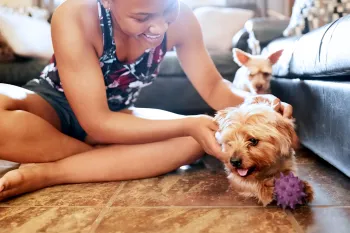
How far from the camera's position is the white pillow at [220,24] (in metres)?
2.97

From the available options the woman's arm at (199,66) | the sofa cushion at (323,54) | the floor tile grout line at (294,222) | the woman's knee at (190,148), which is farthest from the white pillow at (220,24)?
the floor tile grout line at (294,222)

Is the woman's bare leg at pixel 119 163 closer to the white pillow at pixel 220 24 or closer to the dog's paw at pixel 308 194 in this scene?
the dog's paw at pixel 308 194

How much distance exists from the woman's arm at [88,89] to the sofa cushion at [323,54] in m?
0.49

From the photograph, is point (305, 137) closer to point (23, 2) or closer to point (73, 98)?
point (73, 98)

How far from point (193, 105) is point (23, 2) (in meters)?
2.11

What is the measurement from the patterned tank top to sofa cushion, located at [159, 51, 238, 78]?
39.5 inches

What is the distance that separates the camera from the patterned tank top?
1.24 m

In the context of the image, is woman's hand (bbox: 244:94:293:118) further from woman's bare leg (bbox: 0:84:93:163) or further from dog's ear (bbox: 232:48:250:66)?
dog's ear (bbox: 232:48:250:66)

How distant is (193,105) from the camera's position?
8.63 feet

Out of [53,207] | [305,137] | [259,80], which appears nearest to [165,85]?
[259,80]

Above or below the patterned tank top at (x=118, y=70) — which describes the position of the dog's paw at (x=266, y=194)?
below

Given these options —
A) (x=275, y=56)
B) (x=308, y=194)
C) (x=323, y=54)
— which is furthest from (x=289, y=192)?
(x=275, y=56)

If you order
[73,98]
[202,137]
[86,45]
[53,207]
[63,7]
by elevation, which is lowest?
[53,207]

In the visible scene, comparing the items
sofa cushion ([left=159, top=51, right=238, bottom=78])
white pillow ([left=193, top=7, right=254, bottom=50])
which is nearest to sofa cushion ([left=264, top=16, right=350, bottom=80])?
sofa cushion ([left=159, top=51, right=238, bottom=78])
